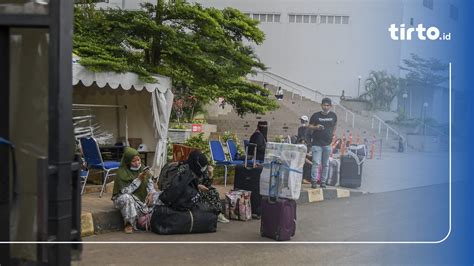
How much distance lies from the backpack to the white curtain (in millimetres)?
65

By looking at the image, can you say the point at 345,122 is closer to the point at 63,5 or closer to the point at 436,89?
the point at 436,89

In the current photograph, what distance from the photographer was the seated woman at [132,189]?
4.94 metres

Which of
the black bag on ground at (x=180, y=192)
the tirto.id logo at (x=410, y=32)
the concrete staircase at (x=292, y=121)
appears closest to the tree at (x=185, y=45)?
the concrete staircase at (x=292, y=121)

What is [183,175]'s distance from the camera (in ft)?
16.3

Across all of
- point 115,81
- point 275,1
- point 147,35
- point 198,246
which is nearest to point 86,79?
point 115,81

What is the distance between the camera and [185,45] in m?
3.72

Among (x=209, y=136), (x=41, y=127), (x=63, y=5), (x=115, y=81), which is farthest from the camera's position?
(x=115, y=81)

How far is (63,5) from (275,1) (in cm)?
101

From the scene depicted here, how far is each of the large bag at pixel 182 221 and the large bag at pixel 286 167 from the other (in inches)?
21.7

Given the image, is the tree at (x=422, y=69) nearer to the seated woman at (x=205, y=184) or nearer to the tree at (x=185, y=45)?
the tree at (x=185, y=45)

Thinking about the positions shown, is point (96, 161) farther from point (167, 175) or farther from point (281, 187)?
point (281, 187)

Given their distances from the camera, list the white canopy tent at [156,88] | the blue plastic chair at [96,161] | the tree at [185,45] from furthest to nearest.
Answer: the blue plastic chair at [96,161] → the white canopy tent at [156,88] → the tree at [185,45]

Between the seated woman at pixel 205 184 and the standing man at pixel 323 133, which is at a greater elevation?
the standing man at pixel 323 133

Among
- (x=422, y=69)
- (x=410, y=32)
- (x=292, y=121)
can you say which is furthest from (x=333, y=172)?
(x=410, y=32)
